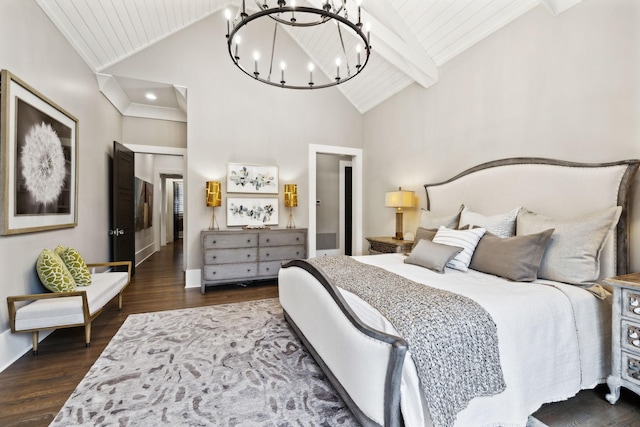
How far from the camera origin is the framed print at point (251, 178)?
448cm

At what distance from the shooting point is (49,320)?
219cm

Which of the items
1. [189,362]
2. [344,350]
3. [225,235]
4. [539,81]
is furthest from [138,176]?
[539,81]

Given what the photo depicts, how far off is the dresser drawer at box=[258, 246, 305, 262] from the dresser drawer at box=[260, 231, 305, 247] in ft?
0.21

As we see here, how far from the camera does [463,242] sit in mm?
2406

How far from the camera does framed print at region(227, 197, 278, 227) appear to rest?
4.49 m

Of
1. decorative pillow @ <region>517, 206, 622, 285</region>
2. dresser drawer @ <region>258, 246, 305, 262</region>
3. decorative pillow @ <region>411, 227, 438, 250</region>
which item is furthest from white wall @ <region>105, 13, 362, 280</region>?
decorative pillow @ <region>517, 206, 622, 285</region>

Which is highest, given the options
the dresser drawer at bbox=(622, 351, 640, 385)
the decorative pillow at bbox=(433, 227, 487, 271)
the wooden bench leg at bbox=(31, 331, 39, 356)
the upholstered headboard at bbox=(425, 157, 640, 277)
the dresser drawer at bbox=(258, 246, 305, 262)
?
the upholstered headboard at bbox=(425, 157, 640, 277)

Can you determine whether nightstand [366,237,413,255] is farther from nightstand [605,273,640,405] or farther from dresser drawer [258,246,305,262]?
nightstand [605,273,640,405]

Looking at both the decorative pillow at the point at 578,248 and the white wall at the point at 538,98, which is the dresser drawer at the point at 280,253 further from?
the decorative pillow at the point at 578,248

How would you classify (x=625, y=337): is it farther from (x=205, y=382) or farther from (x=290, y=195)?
(x=290, y=195)

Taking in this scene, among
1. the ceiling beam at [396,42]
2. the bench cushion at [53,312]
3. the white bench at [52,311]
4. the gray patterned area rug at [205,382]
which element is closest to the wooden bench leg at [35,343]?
the white bench at [52,311]

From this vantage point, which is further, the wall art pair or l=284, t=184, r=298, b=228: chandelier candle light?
l=284, t=184, r=298, b=228: chandelier candle light

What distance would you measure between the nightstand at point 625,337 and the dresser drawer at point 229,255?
3.72m

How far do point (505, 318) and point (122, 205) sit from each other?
524cm
